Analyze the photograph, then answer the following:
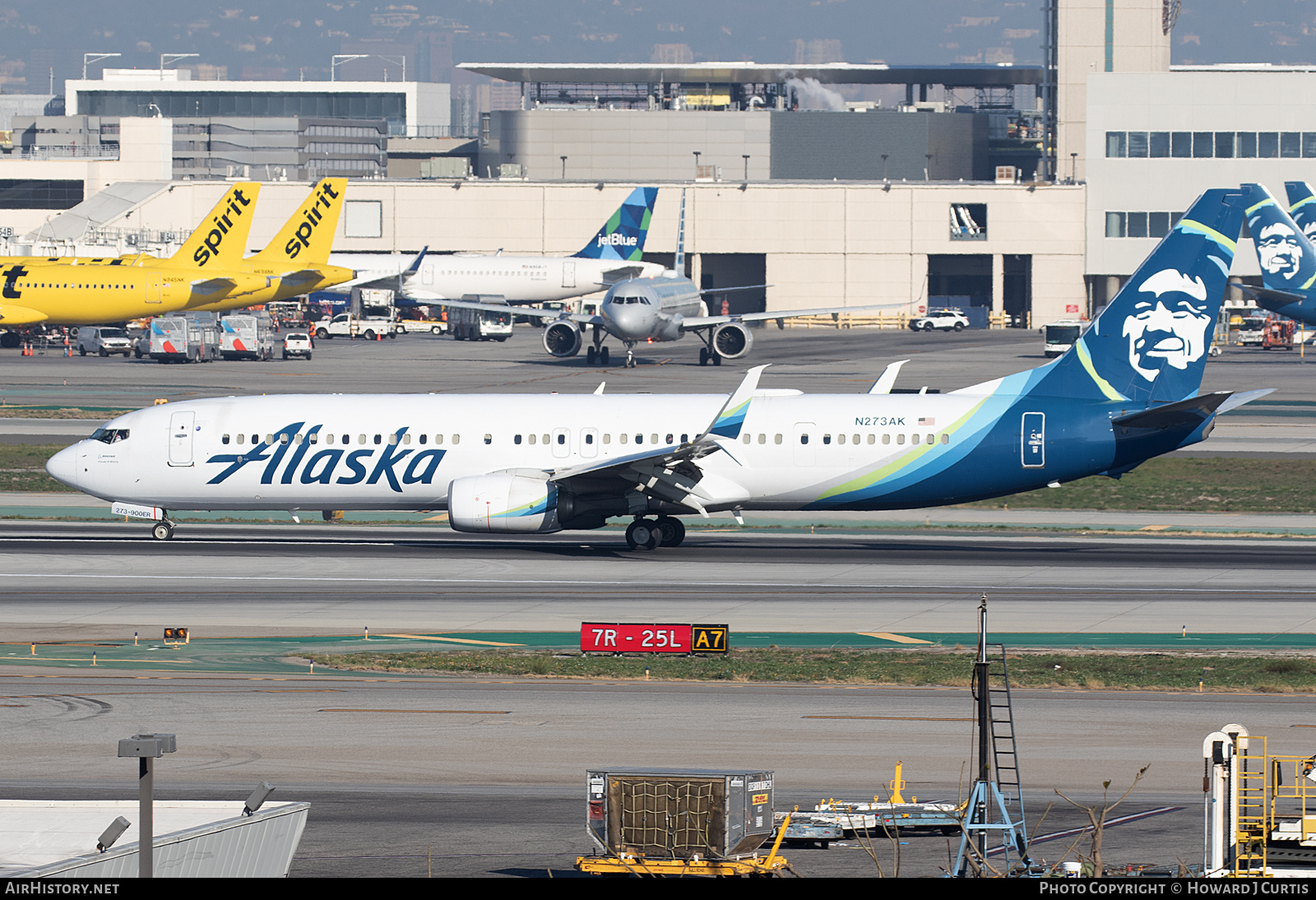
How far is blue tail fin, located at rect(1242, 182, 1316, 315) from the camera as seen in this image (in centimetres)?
8869

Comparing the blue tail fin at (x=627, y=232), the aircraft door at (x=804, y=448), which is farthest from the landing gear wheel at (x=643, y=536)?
the blue tail fin at (x=627, y=232)

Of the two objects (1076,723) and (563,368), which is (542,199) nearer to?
(563,368)

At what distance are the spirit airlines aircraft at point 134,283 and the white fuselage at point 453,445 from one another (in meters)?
66.9

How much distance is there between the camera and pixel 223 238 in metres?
114

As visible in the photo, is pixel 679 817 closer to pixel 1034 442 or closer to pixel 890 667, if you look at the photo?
pixel 890 667

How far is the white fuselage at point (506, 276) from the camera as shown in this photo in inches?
5576

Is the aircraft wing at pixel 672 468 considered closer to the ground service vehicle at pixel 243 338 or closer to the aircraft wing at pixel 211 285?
the ground service vehicle at pixel 243 338

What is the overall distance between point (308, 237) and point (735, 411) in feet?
257

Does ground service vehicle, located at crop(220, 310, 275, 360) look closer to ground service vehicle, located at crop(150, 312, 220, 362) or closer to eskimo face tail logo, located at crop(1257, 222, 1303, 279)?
ground service vehicle, located at crop(150, 312, 220, 362)

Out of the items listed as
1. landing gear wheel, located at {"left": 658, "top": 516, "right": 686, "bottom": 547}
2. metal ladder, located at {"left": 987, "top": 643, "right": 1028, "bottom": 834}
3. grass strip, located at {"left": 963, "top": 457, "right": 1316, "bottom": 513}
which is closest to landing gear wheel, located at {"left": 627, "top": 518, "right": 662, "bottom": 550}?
landing gear wheel, located at {"left": 658, "top": 516, "right": 686, "bottom": 547}

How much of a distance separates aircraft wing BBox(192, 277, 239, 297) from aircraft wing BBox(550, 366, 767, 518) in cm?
7191

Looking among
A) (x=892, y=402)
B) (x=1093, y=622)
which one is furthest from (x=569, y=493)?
(x=1093, y=622)

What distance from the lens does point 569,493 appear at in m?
44.8

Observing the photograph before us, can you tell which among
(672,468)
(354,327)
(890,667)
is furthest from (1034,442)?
(354,327)
